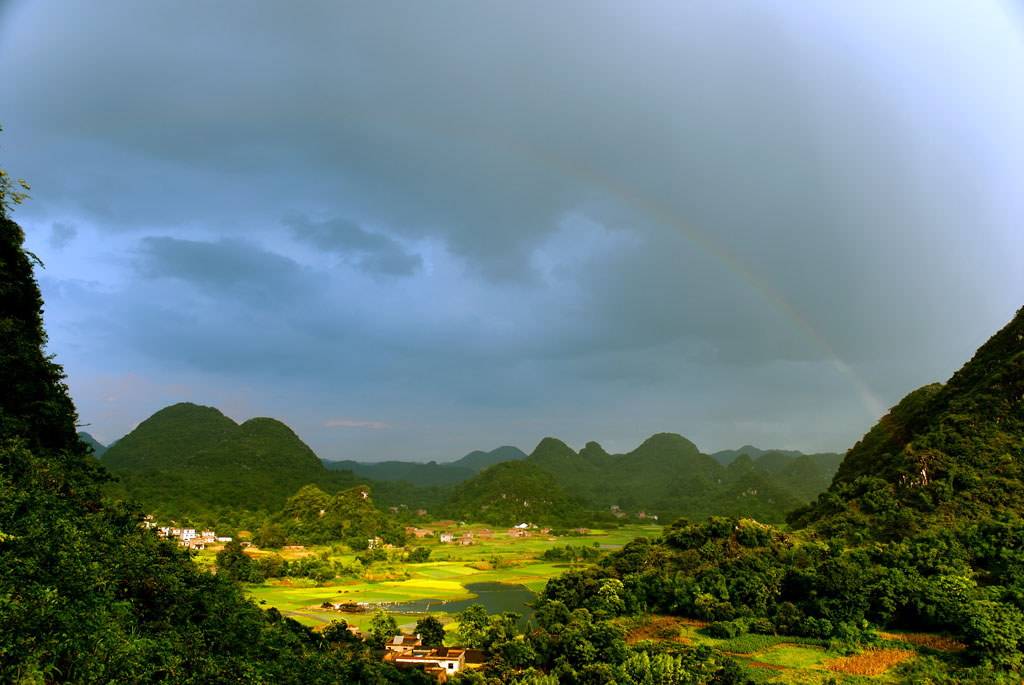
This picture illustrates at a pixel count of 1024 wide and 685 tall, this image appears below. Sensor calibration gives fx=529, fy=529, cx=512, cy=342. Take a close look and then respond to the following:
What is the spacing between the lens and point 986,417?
33.2 meters

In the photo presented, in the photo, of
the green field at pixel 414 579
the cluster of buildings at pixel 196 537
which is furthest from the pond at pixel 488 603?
the cluster of buildings at pixel 196 537

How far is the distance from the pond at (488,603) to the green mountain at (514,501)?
169 feet

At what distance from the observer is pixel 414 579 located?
4888 centimetres

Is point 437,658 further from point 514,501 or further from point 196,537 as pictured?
point 514,501

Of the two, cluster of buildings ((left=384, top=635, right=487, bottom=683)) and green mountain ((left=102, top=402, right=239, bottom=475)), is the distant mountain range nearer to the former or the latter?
green mountain ((left=102, top=402, right=239, bottom=475))

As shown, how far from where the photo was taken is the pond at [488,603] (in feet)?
118

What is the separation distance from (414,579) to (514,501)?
58697 millimetres

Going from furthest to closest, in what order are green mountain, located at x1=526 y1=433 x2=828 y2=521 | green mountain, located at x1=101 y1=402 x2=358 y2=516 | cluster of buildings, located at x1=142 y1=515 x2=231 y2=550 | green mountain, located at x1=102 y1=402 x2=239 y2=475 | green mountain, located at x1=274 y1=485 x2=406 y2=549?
green mountain, located at x1=102 y1=402 x2=239 y2=475, green mountain, located at x1=526 y1=433 x2=828 y2=521, green mountain, located at x1=101 y1=402 x2=358 y2=516, green mountain, located at x1=274 y1=485 x2=406 y2=549, cluster of buildings, located at x1=142 y1=515 x2=231 y2=550

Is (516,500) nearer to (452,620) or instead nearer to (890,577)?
(452,620)

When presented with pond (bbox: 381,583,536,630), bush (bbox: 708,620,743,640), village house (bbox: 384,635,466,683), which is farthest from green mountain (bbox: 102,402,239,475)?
bush (bbox: 708,620,743,640)

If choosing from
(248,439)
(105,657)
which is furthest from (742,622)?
(248,439)

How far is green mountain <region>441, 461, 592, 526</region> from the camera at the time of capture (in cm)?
9850

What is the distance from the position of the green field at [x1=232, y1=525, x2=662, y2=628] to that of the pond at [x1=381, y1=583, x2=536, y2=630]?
3.26 feet

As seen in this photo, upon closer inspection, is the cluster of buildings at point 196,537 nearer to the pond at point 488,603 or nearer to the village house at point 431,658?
the pond at point 488,603
